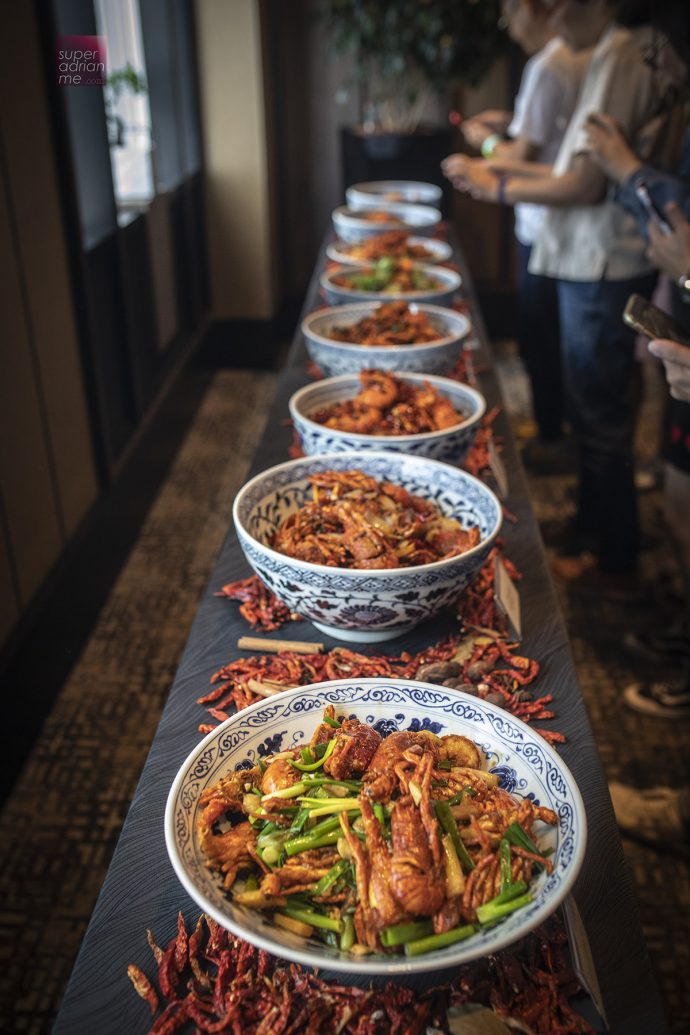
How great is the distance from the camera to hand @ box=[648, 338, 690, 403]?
1436mm

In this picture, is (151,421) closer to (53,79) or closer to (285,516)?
(53,79)

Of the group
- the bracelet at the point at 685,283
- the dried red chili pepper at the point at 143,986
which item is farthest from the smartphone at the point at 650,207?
the dried red chili pepper at the point at 143,986

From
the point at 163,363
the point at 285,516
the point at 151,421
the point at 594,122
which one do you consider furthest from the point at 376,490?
the point at 163,363

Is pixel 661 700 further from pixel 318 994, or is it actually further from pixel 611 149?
pixel 318 994

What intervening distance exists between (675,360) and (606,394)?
1.20 m

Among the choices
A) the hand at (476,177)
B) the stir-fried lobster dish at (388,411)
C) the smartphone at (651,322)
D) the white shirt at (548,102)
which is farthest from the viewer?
the white shirt at (548,102)

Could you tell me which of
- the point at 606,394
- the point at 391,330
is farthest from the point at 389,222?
the point at 391,330

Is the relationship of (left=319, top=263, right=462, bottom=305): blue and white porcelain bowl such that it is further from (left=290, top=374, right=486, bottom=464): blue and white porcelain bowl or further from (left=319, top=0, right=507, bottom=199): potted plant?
(left=319, top=0, right=507, bottom=199): potted plant

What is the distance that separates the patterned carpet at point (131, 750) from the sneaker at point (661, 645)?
46 millimetres

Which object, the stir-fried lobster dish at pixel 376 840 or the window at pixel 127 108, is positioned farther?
the window at pixel 127 108

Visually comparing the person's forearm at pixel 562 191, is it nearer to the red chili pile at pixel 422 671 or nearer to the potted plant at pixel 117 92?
the potted plant at pixel 117 92

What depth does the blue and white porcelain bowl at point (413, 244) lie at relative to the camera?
2.75 m

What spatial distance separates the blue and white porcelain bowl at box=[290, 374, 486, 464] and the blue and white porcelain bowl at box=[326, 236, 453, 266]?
105 centimetres

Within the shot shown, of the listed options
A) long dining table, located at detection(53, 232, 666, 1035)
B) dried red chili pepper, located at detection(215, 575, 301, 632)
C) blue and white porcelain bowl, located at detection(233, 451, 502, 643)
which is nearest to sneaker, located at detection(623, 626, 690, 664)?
long dining table, located at detection(53, 232, 666, 1035)
